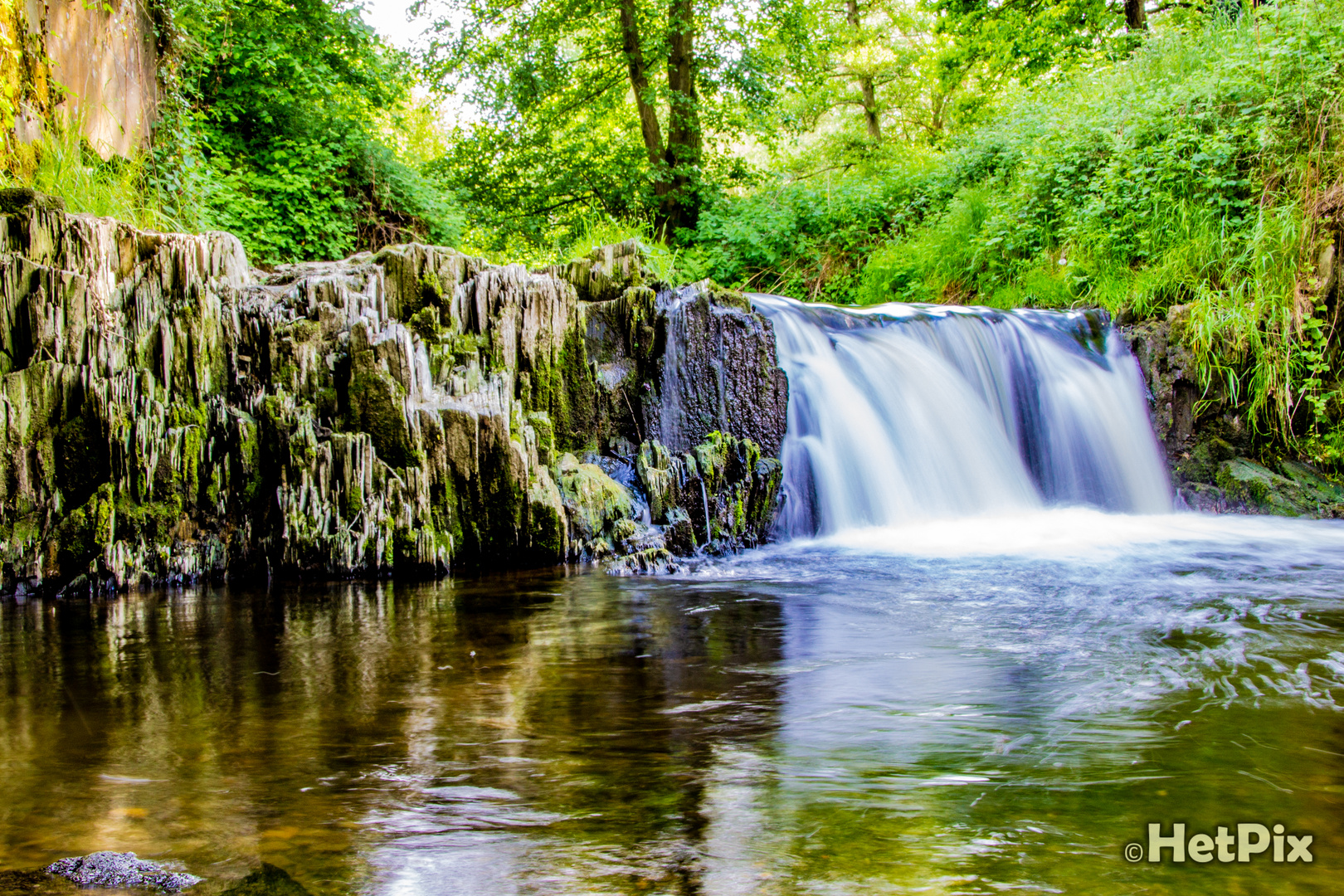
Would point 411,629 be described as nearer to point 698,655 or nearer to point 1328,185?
point 698,655

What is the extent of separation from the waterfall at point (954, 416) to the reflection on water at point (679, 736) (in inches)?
109

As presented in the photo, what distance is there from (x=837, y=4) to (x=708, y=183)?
10631 millimetres

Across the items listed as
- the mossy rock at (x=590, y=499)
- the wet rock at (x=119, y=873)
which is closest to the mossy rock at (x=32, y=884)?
the wet rock at (x=119, y=873)

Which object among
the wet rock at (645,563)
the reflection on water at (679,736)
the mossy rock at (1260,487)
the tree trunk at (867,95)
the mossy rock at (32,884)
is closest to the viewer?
the mossy rock at (32,884)

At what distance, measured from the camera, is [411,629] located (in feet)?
13.6

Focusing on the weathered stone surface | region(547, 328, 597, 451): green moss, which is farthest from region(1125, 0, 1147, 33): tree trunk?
region(547, 328, 597, 451): green moss

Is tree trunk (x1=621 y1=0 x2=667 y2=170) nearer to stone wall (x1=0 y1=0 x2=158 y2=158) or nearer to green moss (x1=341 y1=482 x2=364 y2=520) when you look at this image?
stone wall (x1=0 y1=0 x2=158 y2=158)

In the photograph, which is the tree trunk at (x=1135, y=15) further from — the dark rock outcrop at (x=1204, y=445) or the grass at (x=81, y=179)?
the grass at (x=81, y=179)

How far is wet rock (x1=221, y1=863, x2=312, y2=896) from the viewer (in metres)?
1.72

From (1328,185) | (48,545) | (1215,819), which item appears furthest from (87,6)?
(1328,185)

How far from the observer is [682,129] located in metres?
15.7

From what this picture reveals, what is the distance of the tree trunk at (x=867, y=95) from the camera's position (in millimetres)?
23062

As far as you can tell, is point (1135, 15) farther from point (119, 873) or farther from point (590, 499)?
point (119, 873)

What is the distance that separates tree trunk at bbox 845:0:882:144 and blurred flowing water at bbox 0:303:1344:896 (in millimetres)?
20017
